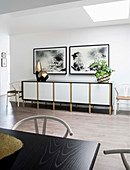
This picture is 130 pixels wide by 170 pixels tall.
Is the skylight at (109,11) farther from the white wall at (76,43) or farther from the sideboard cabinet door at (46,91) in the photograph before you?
the sideboard cabinet door at (46,91)

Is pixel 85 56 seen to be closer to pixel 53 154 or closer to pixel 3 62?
pixel 3 62

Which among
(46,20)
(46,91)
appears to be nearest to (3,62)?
(46,91)

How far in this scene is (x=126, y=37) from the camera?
15.6 ft

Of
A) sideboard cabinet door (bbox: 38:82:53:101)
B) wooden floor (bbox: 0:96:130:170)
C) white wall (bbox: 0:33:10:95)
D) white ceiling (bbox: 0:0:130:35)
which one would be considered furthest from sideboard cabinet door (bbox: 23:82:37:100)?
white wall (bbox: 0:33:10:95)

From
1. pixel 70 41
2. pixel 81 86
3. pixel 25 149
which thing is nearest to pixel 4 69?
pixel 70 41

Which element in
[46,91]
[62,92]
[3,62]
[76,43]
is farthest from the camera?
[3,62]

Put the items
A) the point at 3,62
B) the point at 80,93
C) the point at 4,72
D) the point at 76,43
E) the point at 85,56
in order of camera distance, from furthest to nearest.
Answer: the point at 4,72 < the point at 3,62 < the point at 76,43 < the point at 85,56 < the point at 80,93

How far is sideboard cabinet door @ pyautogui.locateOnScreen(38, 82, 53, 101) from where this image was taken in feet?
16.0

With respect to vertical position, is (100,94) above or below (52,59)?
below

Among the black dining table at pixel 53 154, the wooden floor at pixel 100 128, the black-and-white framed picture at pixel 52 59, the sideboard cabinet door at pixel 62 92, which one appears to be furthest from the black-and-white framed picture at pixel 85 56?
the black dining table at pixel 53 154

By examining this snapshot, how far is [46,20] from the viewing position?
14.4ft

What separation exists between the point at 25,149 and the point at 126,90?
161 inches

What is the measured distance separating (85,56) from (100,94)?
4.50ft

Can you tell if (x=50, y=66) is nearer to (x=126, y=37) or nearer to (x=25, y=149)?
(x=126, y=37)
